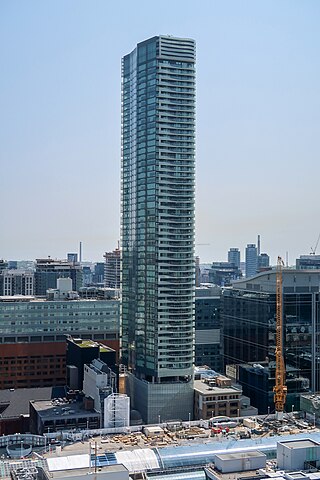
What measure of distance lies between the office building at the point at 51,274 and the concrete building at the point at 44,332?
81177 millimetres

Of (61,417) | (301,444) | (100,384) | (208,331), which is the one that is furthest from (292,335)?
(208,331)

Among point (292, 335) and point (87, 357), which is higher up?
point (292, 335)

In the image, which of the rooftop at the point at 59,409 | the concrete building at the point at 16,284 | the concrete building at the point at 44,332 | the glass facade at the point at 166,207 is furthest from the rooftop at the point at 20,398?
the concrete building at the point at 16,284

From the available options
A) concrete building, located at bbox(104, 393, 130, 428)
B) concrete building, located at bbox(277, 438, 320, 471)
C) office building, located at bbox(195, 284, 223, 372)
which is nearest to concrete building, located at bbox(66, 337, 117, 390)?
concrete building, located at bbox(104, 393, 130, 428)

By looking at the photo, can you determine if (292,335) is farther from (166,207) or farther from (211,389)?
(166,207)

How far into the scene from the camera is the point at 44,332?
94.3 m

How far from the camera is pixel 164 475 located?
178 ft

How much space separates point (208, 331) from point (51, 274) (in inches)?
2941

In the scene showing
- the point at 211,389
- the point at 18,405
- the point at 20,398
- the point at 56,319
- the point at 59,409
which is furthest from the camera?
the point at 56,319

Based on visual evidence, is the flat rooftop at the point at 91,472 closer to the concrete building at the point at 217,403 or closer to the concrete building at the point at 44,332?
the concrete building at the point at 217,403

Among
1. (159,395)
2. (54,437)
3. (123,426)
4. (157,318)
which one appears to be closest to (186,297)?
(157,318)

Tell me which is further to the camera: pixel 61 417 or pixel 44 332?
pixel 44 332

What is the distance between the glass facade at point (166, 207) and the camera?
273ft

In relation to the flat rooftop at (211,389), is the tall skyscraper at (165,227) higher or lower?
higher
